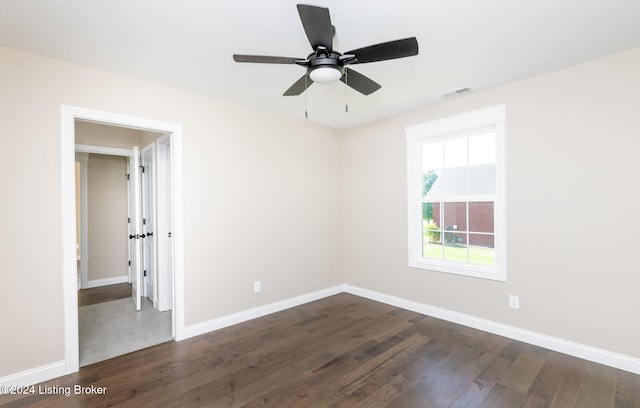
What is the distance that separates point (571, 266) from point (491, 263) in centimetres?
70

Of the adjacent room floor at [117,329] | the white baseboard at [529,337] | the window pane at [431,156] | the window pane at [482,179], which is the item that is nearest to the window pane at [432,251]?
the white baseboard at [529,337]

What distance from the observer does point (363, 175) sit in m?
4.54

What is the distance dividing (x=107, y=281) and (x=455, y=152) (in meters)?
6.09

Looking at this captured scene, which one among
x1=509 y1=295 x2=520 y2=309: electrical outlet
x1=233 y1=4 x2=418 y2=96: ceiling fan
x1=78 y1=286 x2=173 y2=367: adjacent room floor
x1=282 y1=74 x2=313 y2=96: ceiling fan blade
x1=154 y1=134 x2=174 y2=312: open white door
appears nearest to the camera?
x1=233 y1=4 x2=418 y2=96: ceiling fan

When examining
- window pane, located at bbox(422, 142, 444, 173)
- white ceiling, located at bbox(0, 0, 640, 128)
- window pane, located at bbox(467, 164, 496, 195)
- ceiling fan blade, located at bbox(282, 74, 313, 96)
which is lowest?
window pane, located at bbox(467, 164, 496, 195)

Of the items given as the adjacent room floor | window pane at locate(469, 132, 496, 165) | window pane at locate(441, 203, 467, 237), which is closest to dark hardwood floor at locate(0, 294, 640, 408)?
the adjacent room floor

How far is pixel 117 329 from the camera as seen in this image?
337 centimetres

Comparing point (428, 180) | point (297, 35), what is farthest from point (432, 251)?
point (297, 35)

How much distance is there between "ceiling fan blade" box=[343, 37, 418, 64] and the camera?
5.73ft

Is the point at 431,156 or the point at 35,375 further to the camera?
the point at 431,156

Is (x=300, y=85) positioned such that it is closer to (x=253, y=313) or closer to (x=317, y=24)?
(x=317, y=24)

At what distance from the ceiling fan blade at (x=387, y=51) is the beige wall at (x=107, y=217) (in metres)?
5.37

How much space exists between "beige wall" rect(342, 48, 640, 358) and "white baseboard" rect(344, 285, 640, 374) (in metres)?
0.05

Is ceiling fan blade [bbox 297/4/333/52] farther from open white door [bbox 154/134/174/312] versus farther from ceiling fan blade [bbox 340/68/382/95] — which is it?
open white door [bbox 154/134/174/312]
